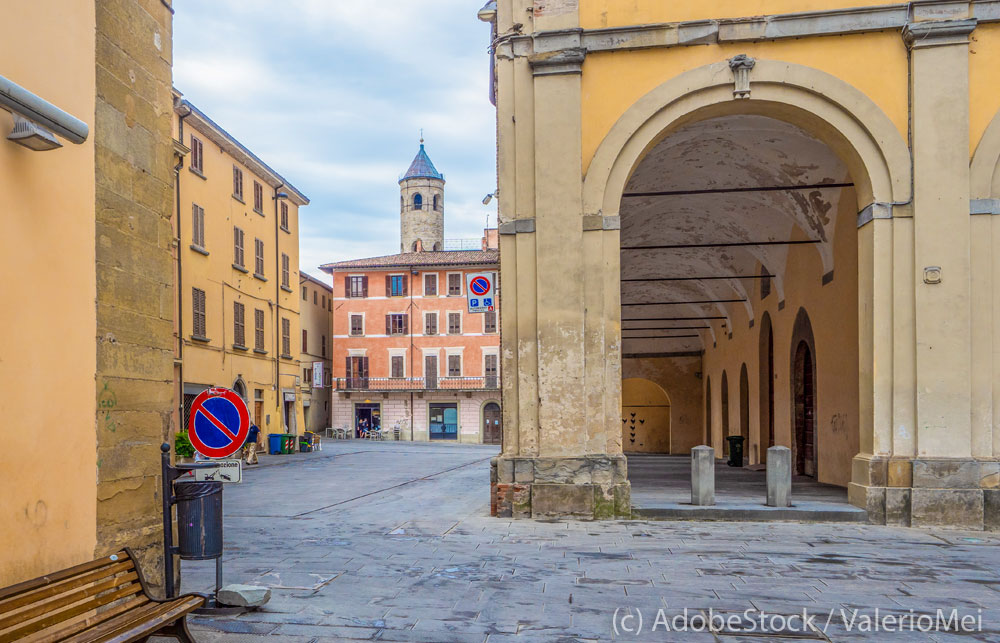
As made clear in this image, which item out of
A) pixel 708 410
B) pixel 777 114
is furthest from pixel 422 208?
pixel 777 114

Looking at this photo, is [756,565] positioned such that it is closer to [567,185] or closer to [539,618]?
[539,618]

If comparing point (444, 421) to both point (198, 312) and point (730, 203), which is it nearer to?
point (198, 312)

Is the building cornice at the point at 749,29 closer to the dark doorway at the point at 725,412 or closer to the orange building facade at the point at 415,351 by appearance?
the dark doorway at the point at 725,412

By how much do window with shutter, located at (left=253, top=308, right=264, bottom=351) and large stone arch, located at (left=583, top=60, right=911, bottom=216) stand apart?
22328mm

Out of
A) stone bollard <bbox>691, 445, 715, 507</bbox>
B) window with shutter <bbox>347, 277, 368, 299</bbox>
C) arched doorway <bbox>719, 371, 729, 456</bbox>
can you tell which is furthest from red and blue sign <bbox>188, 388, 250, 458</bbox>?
window with shutter <bbox>347, 277, 368, 299</bbox>

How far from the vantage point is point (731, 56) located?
10.6 metres

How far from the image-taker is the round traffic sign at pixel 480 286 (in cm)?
1523

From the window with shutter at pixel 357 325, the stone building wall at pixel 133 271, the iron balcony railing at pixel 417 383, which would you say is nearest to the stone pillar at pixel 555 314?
the stone building wall at pixel 133 271

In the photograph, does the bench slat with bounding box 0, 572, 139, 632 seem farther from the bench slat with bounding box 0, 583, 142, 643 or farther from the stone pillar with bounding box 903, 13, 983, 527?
the stone pillar with bounding box 903, 13, 983, 527

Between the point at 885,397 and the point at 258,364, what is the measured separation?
81.6 ft

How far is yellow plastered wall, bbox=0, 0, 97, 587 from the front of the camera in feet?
14.8

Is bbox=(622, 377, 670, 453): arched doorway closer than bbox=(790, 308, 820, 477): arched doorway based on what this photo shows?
No

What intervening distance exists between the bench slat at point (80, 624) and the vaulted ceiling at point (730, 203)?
30.8 feet

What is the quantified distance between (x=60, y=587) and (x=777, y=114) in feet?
32.3
